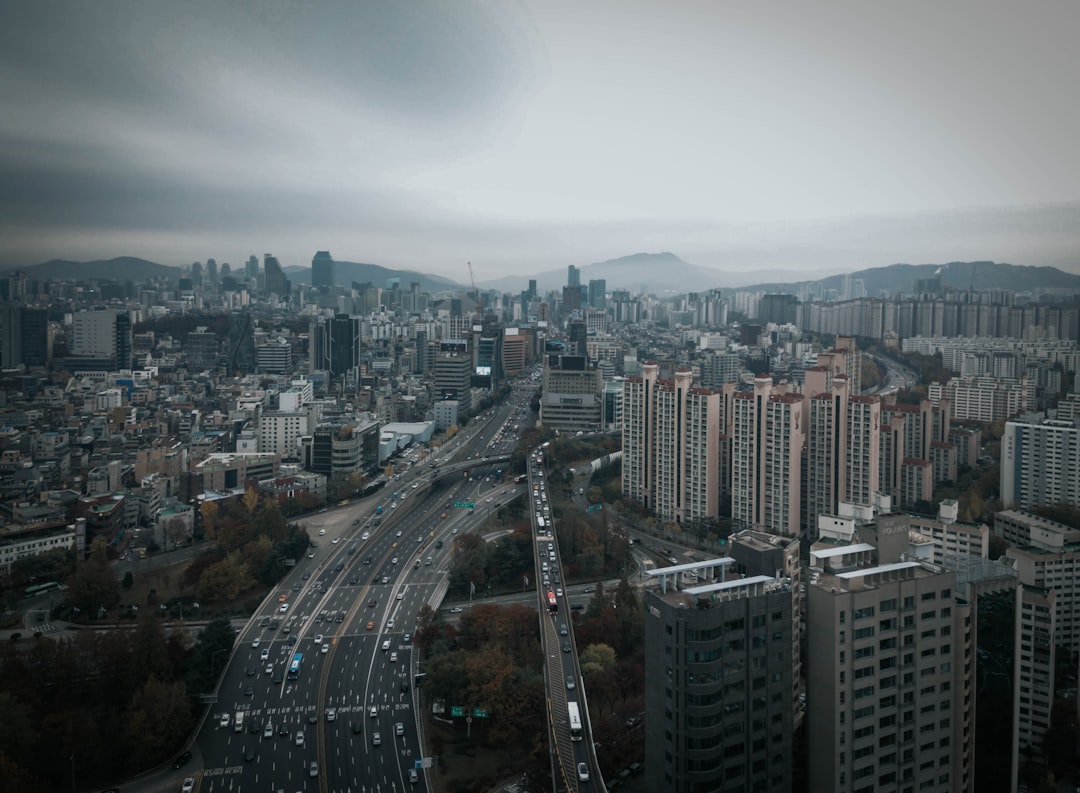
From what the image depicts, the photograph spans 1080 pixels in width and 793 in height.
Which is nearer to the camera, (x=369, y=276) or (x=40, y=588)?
(x=40, y=588)

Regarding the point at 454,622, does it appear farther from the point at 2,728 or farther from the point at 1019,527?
the point at 1019,527

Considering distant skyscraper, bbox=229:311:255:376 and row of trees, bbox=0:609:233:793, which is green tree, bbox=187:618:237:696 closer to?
row of trees, bbox=0:609:233:793

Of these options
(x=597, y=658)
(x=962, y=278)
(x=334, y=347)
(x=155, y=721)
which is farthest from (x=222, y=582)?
(x=334, y=347)

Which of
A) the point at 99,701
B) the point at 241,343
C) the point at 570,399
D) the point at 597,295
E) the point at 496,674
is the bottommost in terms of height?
the point at 99,701

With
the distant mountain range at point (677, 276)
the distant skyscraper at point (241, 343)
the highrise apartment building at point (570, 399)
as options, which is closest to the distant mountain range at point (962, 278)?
the distant mountain range at point (677, 276)

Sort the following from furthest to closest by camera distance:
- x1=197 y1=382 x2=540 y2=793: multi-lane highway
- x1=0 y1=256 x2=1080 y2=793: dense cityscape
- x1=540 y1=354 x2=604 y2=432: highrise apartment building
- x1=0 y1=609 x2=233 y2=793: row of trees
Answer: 1. x1=540 y1=354 x2=604 y2=432: highrise apartment building
2. x1=197 y1=382 x2=540 y2=793: multi-lane highway
3. x1=0 y1=609 x2=233 y2=793: row of trees
4. x1=0 y1=256 x2=1080 y2=793: dense cityscape

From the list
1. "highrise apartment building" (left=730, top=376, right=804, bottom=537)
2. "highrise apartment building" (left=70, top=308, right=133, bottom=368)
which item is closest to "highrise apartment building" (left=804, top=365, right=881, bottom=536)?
"highrise apartment building" (left=730, top=376, right=804, bottom=537)

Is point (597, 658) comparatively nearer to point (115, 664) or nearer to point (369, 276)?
point (115, 664)
